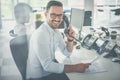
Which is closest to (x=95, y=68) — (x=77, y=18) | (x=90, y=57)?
(x=90, y=57)

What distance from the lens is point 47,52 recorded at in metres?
1.58

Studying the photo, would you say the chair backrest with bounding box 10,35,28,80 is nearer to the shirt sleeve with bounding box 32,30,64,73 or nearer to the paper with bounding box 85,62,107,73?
the shirt sleeve with bounding box 32,30,64,73

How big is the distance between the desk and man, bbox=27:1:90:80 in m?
0.09

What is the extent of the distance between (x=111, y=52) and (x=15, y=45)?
864 mm

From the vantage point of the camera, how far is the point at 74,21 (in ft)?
8.71

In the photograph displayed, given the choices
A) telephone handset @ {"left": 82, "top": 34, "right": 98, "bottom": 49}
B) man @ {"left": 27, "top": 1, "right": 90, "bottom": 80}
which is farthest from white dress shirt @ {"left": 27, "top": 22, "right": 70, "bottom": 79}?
telephone handset @ {"left": 82, "top": 34, "right": 98, "bottom": 49}

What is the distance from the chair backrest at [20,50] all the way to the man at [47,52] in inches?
2.0

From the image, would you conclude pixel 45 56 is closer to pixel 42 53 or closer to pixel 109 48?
pixel 42 53

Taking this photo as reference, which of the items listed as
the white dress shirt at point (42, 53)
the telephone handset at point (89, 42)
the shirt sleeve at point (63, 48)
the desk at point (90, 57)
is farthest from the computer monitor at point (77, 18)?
the white dress shirt at point (42, 53)

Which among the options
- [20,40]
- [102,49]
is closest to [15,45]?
[20,40]

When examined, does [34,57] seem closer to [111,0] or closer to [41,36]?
[41,36]

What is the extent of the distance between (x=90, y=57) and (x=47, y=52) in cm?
50

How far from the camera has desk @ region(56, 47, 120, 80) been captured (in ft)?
4.72

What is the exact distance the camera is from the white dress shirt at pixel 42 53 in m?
1.55
